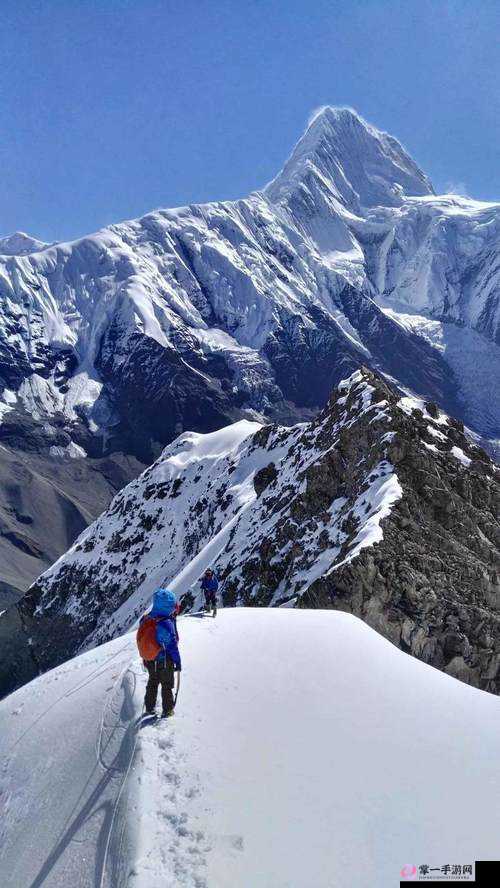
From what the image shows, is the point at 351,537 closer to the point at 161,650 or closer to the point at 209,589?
the point at 209,589

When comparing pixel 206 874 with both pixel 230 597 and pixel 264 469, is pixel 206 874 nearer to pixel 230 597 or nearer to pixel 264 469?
pixel 230 597

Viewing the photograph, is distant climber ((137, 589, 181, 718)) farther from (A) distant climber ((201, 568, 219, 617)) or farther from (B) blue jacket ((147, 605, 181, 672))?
(A) distant climber ((201, 568, 219, 617))

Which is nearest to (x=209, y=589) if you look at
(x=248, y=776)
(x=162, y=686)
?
(x=162, y=686)

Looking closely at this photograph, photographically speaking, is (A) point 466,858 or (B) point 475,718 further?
(B) point 475,718

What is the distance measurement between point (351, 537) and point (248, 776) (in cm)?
2459

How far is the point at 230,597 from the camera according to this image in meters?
41.0

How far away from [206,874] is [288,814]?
137cm

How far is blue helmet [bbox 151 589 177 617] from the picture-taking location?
464 inches

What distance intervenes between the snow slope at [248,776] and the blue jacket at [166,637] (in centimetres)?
83

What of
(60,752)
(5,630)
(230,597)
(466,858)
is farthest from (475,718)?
(5,630)

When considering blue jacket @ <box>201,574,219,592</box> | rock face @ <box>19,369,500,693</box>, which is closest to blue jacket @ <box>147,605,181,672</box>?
blue jacket @ <box>201,574,219,592</box>

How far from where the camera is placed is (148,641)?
38.2 feet

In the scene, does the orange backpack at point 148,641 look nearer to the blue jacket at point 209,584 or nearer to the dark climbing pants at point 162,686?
the dark climbing pants at point 162,686

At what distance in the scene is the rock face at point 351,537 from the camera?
29.5 metres
